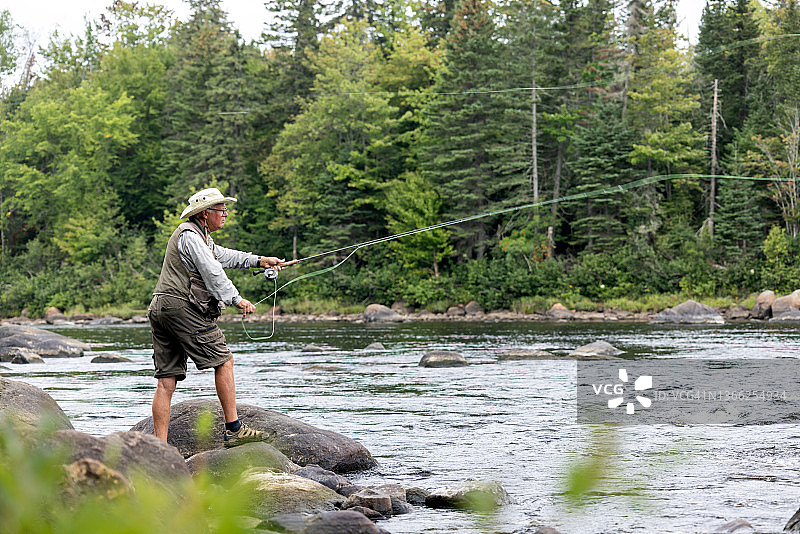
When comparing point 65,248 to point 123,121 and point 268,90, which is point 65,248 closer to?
point 123,121

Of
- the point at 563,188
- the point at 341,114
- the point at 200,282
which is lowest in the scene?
the point at 200,282

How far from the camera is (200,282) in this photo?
6344 millimetres

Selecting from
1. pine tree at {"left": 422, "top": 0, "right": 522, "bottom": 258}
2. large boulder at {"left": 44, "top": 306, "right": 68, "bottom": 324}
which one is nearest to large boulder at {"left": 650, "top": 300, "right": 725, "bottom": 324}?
pine tree at {"left": 422, "top": 0, "right": 522, "bottom": 258}

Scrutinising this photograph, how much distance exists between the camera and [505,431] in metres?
8.31

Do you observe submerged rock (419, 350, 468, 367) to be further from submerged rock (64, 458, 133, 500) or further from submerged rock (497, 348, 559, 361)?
submerged rock (64, 458, 133, 500)

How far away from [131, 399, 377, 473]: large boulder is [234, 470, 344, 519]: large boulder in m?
1.24

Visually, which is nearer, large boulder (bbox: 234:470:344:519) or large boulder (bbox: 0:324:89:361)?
large boulder (bbox: 234:470:344:519)

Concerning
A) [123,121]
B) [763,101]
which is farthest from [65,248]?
[763,101]

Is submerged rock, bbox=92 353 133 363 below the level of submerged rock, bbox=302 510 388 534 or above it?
below

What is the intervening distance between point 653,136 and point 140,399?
99.3 feet

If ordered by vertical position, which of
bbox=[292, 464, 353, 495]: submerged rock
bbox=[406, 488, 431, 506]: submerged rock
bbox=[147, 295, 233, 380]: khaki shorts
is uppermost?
bbox=[147, 295, 233, 380]: khaki shorts

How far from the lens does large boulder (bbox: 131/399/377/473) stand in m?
6.85

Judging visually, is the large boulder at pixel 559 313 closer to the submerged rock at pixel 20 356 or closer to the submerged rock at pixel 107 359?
the submerged rock at pixel 107 359

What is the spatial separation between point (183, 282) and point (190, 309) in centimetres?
20
